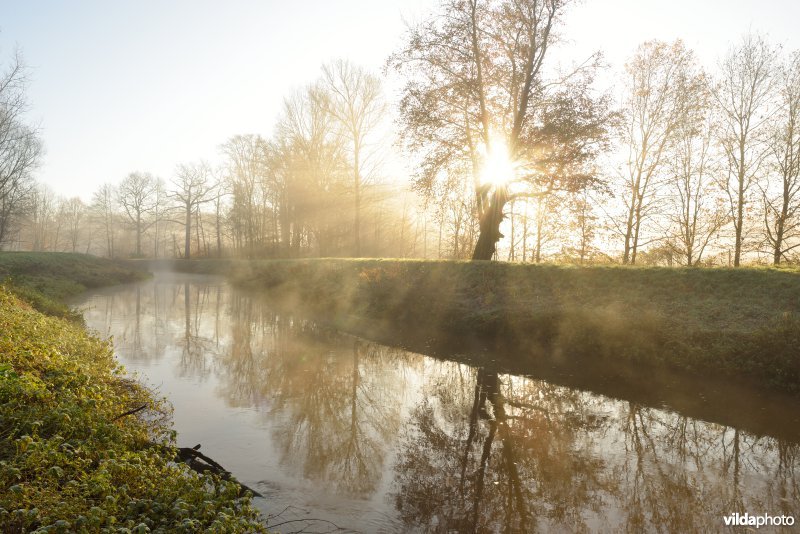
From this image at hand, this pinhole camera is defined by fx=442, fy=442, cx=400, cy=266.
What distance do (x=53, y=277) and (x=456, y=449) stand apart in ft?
92.6

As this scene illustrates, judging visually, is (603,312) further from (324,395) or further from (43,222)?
(43,222)

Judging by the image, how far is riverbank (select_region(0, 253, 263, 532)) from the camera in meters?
3.61

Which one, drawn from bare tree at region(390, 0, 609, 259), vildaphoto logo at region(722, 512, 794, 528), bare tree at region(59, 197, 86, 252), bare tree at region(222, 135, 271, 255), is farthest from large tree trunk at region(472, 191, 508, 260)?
bare tree at region(59, 197, 86, 252)

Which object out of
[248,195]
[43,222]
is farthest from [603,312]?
[43,222]

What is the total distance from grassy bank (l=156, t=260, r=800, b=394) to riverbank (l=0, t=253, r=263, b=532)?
919 centimetres

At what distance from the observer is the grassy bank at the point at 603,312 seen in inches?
380

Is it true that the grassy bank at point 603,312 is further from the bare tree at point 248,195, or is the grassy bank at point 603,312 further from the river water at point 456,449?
the bare tree at point 248,195

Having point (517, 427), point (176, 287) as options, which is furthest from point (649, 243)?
point (176, 287)

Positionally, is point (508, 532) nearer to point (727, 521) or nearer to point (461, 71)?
point (727, 521)

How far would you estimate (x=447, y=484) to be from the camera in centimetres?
574

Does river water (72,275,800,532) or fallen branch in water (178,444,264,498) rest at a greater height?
fallen branch in water (178,444,264,498)

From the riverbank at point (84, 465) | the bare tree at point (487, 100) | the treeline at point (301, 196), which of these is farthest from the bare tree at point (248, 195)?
the riverbank at point (84, 465)

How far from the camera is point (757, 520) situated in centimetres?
498

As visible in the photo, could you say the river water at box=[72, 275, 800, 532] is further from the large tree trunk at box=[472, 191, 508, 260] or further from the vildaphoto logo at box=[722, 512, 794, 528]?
the large tree trunk at box=[472, 191, 508, 260]
